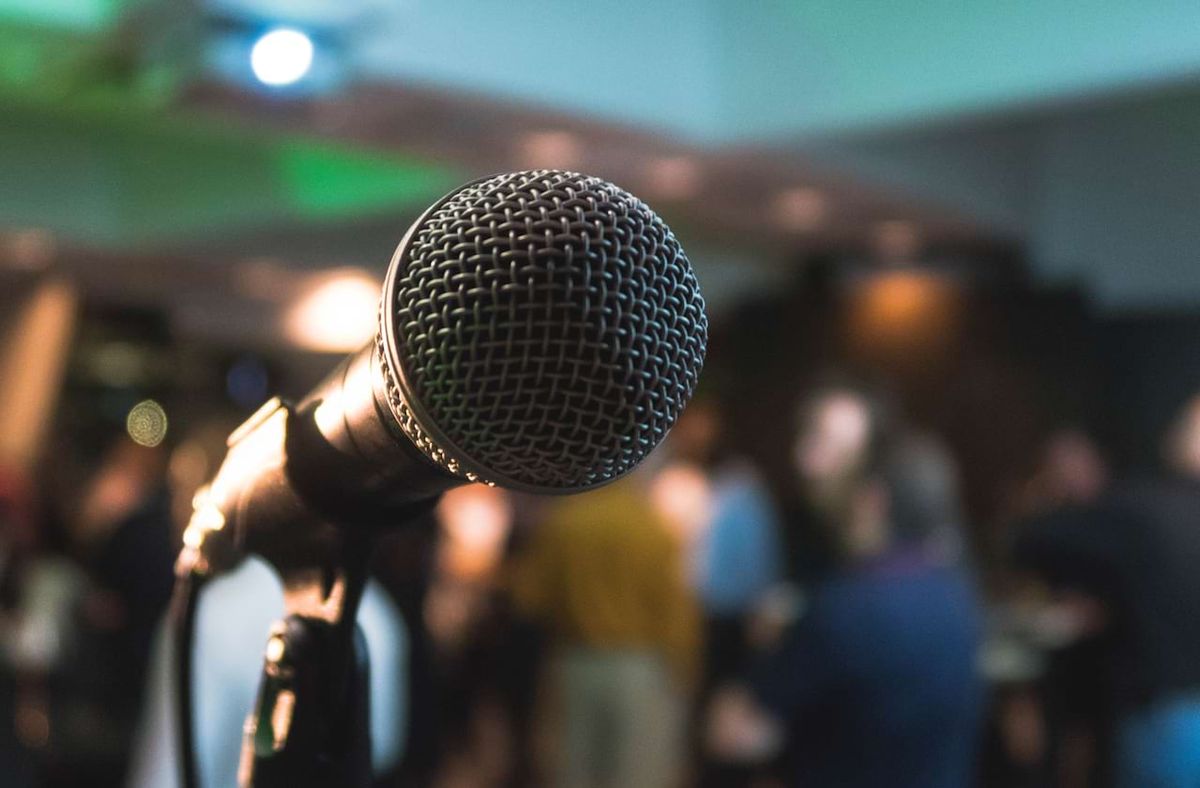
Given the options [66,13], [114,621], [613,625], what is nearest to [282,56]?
[66,13]

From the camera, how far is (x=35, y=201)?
6629 millimetres

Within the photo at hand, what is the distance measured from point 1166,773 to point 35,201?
5.74 meters

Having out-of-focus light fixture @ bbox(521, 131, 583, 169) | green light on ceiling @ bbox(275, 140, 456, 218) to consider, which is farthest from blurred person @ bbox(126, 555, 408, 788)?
Answer: green light on ceiling @ bbox(275, 140, 456, 218)

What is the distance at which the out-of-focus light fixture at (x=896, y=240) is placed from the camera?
22.5 ft

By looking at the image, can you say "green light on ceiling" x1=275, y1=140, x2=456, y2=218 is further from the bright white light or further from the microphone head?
the microphone head

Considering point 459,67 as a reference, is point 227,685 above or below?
below

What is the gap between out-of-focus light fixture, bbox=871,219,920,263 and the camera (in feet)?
22.5

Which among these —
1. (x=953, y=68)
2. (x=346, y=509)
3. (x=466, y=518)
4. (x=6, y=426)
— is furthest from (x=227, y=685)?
(x=6, y=426)

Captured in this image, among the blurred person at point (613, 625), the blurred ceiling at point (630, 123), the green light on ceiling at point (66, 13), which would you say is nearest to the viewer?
the green light on ceiling at point (66, 13)

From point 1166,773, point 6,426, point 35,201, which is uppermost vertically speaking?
point 35,201

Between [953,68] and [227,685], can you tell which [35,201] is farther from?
[227,685]

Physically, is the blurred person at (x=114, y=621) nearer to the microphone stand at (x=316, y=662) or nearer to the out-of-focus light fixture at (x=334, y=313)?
the out-of-focus light fixture at (x=334, y=313)

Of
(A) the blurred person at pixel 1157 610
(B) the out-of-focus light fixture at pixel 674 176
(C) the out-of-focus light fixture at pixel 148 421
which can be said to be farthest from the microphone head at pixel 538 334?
Answer: (C) the out-of-focus light fixture at pixel 148 421

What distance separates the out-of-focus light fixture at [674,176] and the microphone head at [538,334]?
4.60 m
